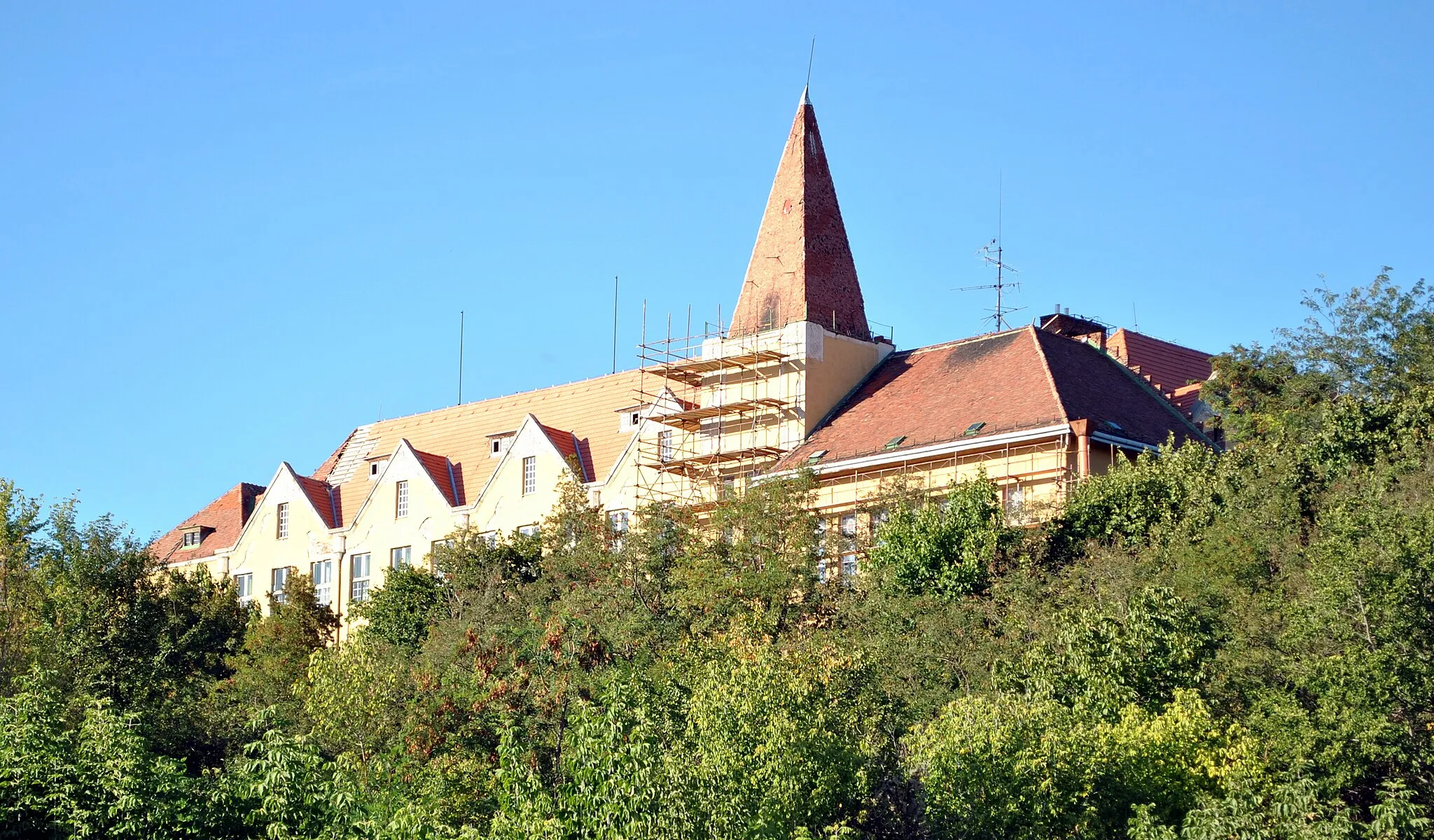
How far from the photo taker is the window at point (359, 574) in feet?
201

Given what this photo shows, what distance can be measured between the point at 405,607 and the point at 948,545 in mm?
16597

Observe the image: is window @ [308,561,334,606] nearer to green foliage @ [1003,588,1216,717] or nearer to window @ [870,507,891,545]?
window @ [870,507,891,545]

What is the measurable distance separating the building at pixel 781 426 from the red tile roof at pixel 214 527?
1.30m

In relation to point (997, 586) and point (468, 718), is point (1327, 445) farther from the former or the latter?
point (468, 718)

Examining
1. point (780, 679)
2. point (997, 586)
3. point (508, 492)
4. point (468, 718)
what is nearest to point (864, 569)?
point (997, 586)

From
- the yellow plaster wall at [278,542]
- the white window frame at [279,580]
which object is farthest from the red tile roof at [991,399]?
the white window frame at [279,580]

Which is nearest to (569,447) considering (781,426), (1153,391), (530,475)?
(530,475)

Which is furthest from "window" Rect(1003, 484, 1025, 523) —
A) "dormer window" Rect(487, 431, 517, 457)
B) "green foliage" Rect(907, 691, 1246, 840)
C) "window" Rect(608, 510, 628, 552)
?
"dormer window" Rect(487, 431, 517, 457)

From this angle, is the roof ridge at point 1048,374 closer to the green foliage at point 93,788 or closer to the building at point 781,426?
the building at point 781,426

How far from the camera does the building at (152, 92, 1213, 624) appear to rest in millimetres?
47281

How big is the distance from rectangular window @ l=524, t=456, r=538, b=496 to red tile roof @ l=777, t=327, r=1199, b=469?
31.4ft

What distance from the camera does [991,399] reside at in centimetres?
4856

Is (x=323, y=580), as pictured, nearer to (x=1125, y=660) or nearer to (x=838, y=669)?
(x=838, y=669)

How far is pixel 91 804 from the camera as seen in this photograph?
97.1ft
